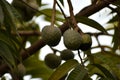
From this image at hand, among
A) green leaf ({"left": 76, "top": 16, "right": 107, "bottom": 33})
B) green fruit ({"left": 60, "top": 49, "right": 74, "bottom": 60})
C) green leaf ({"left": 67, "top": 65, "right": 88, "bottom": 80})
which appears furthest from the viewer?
green fruit ({"left": 60, "top": 49, "right": 74, "bottom": 60})

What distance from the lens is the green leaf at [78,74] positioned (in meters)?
0.96

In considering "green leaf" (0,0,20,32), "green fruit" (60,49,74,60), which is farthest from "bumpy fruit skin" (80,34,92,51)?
"green fruit" (60,49,74,60)

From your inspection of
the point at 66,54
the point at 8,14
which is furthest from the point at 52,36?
the point at 66,54

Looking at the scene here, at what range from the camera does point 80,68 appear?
999 mm

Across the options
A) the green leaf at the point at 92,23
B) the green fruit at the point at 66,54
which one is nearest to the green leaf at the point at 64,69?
the green leaf at the point at 92,23

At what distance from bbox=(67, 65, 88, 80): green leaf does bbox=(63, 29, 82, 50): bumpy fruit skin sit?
0.05m

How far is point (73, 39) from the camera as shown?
97 centimetres

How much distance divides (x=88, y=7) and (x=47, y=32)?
Answer: 0.37m

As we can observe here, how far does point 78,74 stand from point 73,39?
0.08 m

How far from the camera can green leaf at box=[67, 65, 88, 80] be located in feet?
3.15

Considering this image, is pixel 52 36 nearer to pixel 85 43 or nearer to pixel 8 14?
pixel 85 43

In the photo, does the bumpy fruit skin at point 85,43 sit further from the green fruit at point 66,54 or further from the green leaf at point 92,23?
the green fruit at point 66,54

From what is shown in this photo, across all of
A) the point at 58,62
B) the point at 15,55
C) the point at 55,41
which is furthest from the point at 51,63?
the point at 55,41

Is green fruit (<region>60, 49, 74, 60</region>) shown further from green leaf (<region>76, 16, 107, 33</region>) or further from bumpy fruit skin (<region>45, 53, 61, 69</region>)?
green leaf (<region>76, 16, 107, 33</region>)
